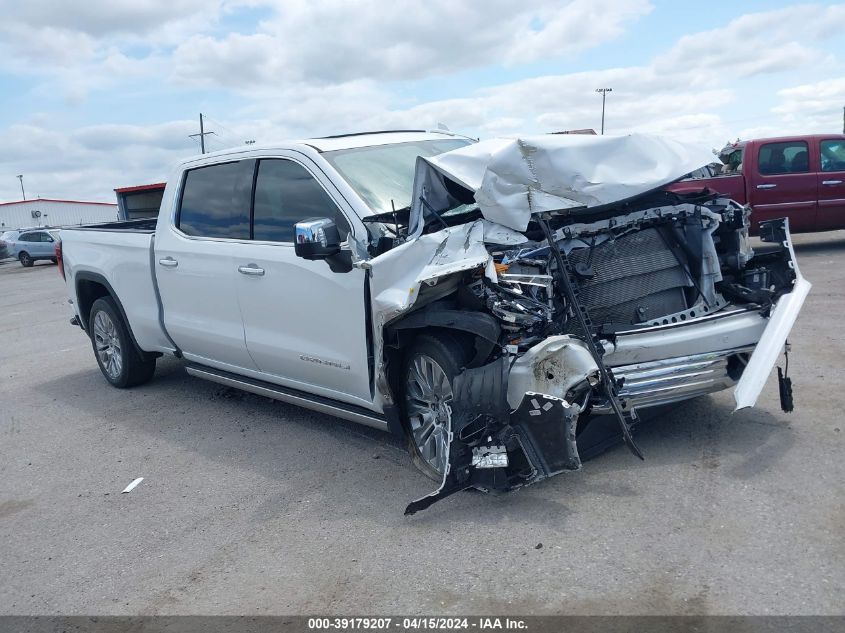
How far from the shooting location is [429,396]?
4.62 meters

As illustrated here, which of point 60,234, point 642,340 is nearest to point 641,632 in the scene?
point 642,340

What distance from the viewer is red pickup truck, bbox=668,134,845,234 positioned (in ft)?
43.2

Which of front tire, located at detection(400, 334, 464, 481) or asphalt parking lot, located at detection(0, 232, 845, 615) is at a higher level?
front tire, located at detection(400, 334, 464, 481)

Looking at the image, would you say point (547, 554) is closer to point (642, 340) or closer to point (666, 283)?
point (642, 340)

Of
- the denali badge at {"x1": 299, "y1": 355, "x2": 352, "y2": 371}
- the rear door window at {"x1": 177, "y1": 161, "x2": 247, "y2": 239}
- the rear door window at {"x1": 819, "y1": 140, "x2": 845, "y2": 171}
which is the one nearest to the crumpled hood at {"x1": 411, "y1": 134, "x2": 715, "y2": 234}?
the denali badge at {"x1": 299, "y1": 355, "x2": 352, "y2": 371}

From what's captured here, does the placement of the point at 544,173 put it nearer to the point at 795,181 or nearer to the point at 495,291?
the point at 495,291

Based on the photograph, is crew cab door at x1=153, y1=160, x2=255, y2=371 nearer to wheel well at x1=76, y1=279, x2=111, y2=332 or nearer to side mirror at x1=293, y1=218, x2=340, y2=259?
side mirror at x1=293, y1=218, x2=340, y2=259

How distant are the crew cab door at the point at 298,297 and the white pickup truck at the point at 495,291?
0.5 inches

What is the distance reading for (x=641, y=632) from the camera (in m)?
3.04

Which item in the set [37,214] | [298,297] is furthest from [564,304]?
[37,214]

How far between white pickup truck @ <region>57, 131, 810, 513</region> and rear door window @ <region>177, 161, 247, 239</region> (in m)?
0.04

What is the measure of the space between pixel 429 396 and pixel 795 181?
1082 centimetres

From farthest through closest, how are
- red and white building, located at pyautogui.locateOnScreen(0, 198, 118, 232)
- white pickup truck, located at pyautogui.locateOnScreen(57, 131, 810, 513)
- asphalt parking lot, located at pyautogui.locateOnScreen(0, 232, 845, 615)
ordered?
red and white building, located at pyautogui.locateOnScreen(0, 198, 118, 232) < white pickup truck, located at pyautogui.locateOnScreen(57, 131, 810, 513) < asphalt parking lot, located at pyautogui.locateOnScreen(0, 232, 845, 615)

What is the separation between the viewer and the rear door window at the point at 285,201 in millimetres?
5141
